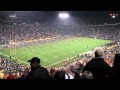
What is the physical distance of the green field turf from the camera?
6.22 m

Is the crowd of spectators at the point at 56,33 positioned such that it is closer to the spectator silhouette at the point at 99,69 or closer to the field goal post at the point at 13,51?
the field goal post at the point at 13,51

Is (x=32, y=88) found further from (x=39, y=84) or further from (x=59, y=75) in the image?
(x=59, y=75)

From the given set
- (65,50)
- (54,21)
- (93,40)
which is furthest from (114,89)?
(93,40)

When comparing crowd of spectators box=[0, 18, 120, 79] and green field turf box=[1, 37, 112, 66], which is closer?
crowd of spectators box=[0, 18, 120, 79]

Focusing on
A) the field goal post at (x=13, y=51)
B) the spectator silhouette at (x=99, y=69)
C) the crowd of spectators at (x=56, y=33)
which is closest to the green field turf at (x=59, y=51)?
the field goal post at (x=13, y=51)

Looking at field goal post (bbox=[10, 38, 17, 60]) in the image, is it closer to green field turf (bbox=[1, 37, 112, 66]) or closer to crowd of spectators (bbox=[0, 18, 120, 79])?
green field turf (bbox=[1, 37, 112, 66])

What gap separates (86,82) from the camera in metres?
2.30

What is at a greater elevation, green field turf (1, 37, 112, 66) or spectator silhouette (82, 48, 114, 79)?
green field turf (1, 37, 112, 66)

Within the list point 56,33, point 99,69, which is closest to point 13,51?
point 56,33

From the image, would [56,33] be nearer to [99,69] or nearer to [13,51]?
[13,51]

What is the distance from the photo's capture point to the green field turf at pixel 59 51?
6.22m

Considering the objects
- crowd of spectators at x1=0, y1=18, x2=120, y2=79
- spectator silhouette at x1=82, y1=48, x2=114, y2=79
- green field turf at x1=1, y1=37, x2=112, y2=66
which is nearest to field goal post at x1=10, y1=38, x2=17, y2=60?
green field turf at x1=1, y1=37, x2=112, y2=66

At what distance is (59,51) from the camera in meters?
6.97

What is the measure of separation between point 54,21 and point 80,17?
2.54 ft
